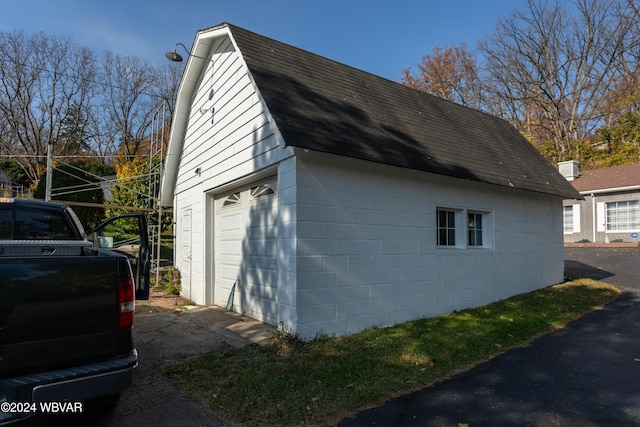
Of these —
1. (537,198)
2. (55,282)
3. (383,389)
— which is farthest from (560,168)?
(55,282)

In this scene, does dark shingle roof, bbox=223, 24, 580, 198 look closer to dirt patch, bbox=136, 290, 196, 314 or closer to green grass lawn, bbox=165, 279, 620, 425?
green grass lawn, bbox=165, 279, 620, 425

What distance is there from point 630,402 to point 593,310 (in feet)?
15.9

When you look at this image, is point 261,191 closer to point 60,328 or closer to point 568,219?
point 60,328

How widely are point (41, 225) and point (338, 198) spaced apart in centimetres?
380

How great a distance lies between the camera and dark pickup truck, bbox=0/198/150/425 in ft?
8.84

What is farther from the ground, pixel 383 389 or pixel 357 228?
pixel 357 228

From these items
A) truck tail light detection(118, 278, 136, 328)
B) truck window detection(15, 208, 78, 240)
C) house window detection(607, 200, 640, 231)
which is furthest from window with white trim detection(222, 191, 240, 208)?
house window detection(607, 200, 640, 231)

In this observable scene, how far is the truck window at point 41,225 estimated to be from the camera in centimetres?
424

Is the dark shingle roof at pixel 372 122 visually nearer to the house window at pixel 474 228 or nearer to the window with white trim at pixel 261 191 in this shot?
the house window at pixel 474 228

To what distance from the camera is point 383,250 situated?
6.74 meters

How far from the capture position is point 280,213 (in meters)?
6.09

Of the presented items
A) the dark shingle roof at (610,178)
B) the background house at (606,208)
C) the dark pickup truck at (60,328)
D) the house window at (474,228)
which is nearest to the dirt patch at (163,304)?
the dark pickup truck at (60,328)

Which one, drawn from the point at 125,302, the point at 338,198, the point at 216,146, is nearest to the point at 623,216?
the point at 338,198

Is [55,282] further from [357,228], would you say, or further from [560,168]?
[560,168]
